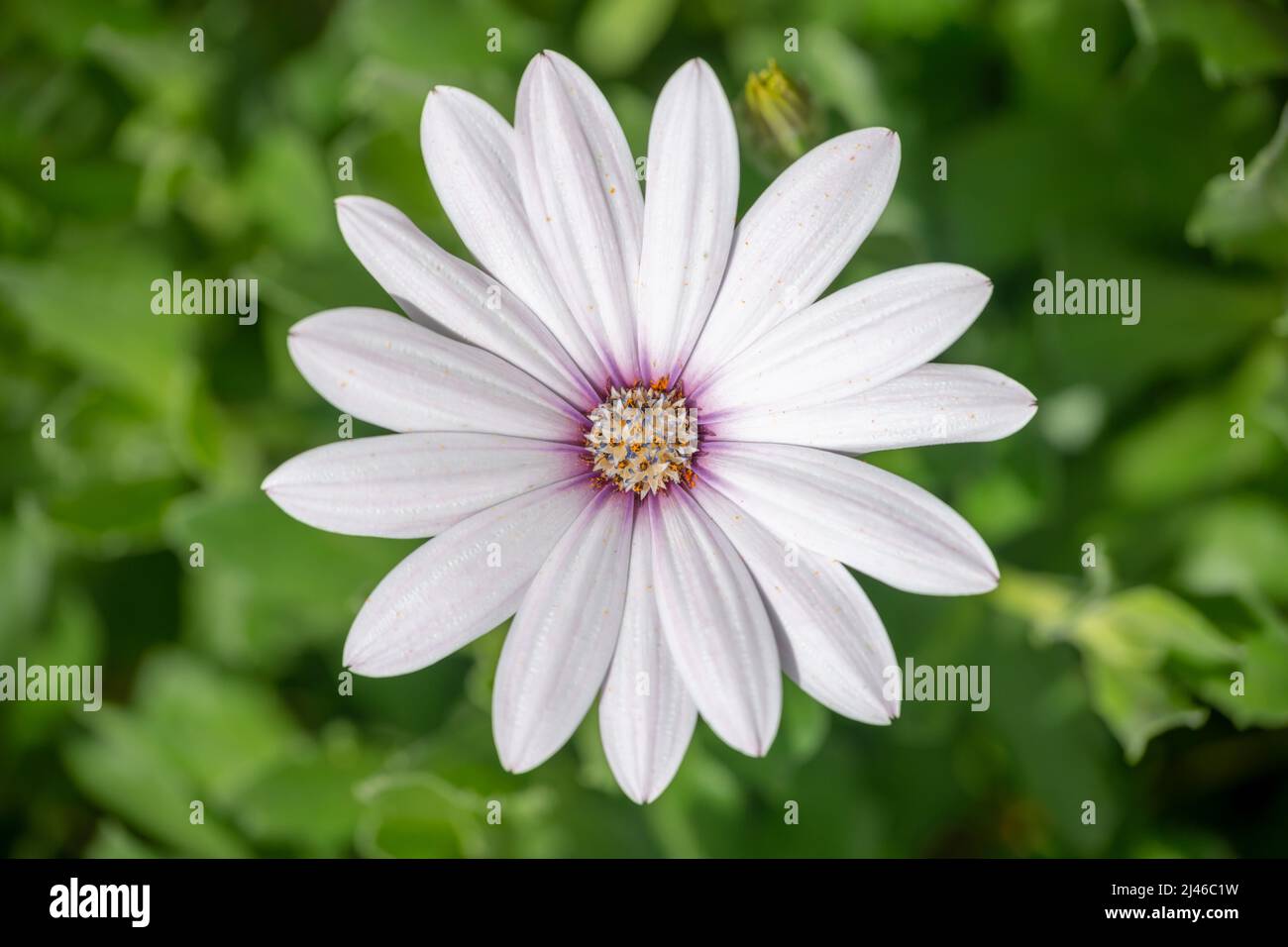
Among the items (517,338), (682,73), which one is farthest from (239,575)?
(682,73)

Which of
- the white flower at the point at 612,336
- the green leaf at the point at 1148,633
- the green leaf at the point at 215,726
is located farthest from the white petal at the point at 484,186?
the green leaf at the point at 215,726

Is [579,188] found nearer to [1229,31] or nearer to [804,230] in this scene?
[804,230]

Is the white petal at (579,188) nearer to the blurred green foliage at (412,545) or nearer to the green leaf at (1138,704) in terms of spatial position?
the blurred green foliage at (412,545)

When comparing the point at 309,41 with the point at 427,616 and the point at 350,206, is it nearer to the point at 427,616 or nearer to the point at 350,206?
the point at 350,206

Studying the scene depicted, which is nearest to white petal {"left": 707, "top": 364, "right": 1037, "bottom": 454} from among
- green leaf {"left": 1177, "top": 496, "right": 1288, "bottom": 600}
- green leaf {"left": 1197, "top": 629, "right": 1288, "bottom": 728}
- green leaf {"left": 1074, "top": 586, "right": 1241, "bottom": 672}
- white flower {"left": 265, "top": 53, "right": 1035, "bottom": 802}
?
white flower {"left": 265, "top": 53, "right": 1035, "bottom": 802}

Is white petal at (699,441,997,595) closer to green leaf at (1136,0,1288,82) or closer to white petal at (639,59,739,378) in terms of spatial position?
white petal at (639,59,739,378)

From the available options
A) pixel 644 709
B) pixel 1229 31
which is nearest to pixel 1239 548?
pixel 1229 31
